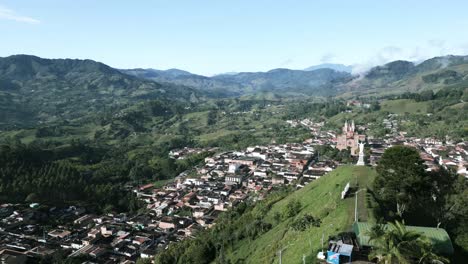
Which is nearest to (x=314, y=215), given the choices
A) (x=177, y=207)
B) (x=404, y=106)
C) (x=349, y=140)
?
(x=177, y=207)

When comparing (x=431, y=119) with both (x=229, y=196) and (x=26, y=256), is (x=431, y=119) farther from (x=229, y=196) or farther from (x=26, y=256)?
(x=26, y=256)

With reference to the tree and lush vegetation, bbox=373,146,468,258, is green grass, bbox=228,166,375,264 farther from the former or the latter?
→ the tree

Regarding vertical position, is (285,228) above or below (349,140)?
below

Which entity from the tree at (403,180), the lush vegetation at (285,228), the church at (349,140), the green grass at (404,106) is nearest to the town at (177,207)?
the church at (349,140)

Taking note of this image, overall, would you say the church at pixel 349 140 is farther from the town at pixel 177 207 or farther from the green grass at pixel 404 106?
the green grass at pixel 404 106

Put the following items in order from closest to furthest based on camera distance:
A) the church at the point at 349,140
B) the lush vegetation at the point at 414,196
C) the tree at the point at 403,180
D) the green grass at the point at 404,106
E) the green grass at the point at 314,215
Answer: the green grass at the point at 314,215 < the lush vegetation at the point at 414,196 < the tree at the point at 403,180 < the church at the point at 349,140 < the green grass at the point at 404,106

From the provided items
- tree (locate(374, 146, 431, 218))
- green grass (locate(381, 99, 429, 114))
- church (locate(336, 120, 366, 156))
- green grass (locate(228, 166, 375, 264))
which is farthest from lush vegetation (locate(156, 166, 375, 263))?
green grass (locate(381, 99, 429, 114))

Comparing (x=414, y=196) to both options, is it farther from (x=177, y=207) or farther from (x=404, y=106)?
(x=404, y=106)
